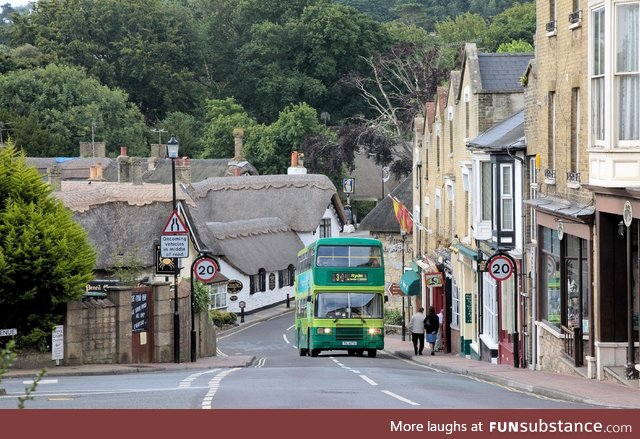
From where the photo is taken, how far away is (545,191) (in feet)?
102

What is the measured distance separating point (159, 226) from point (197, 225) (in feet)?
19.0

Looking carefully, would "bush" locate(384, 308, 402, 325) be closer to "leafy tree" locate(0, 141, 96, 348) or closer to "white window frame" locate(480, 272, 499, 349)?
"white window frame" locate(480, 272, 499, 349)

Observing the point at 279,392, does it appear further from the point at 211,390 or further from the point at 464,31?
the point at 464,31

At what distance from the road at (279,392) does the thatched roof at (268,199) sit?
5133cm

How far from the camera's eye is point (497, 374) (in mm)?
29656

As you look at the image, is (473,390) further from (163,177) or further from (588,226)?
(163,177)

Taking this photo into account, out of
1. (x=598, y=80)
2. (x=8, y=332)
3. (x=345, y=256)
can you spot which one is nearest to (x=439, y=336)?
(x=345, y=256)

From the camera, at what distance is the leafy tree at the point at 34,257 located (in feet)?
104

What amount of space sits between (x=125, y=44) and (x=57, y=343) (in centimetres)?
9066

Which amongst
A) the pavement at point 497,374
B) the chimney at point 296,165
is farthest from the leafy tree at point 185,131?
the pavement at point 497,374

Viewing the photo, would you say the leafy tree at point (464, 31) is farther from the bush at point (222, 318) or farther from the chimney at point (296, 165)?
the bush at point (222, 318)

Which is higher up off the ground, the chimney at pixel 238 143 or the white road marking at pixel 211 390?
the chimney at pixel 238 143

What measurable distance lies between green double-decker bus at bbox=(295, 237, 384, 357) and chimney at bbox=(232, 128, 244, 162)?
55388 millimetres
